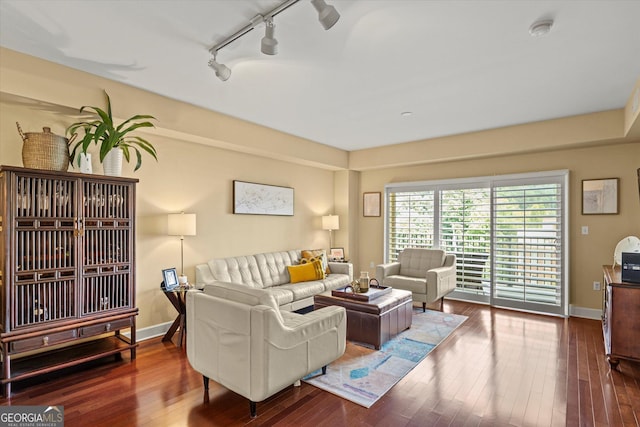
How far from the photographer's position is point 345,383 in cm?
278

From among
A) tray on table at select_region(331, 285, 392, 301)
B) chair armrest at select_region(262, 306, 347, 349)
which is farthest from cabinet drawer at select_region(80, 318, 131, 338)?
tray on table at select_region(331, 285, 392, 301)

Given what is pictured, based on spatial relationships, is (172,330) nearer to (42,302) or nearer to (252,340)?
(42,302)

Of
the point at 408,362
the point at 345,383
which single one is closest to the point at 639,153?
the point at 408,362

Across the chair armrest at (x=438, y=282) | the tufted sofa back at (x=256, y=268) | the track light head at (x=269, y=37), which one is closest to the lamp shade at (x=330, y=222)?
the tufted sofa back at (x=256, y=268)

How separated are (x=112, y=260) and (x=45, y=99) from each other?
1551 mm

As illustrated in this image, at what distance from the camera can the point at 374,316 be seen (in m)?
3.54

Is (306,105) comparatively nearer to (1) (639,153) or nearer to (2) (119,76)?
(2) (119,76)

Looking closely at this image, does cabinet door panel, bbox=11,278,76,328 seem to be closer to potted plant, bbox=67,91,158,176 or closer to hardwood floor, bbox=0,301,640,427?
hardwood floor, bbox=0,301,640,427

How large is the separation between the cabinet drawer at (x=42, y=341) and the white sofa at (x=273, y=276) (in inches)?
53.9

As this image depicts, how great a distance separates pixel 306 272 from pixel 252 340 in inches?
111

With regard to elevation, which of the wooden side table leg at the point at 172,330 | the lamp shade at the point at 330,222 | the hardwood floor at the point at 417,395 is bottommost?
the hardwood floor at the point at 417,395

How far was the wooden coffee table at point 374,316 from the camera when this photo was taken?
3.53m

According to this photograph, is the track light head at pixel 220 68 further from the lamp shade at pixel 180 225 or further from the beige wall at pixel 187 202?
the lamp shade at pixel 180 225

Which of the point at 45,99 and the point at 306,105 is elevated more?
the point at 306,105
